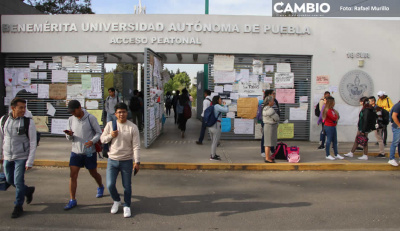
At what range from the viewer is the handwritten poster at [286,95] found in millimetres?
11078

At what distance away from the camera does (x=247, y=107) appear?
1102cm

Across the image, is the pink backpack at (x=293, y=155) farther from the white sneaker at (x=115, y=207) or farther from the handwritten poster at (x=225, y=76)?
the white sneaker at (x=115, y=207)

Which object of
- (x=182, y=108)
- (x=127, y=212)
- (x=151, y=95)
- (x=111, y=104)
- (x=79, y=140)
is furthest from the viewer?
(x=182, y=108)

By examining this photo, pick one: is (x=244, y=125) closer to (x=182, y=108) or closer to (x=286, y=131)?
(x=286, y=131)

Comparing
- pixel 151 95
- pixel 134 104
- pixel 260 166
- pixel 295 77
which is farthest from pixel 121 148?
pixel 134 104

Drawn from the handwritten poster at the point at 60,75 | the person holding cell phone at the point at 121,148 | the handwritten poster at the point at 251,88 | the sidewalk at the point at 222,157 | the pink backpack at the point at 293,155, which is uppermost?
the handwritten poster at the point at 60,75

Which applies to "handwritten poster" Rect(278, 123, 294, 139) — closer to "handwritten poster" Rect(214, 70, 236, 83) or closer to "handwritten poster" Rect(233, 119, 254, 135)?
"handwritten poster" Rect(233, 119, 254, 135)

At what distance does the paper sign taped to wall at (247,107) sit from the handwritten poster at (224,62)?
115 cm

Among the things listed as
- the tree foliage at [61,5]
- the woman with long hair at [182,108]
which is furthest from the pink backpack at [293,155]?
the tree foliage at [61,5]

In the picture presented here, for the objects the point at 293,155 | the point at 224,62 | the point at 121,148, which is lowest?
the point at 293,155

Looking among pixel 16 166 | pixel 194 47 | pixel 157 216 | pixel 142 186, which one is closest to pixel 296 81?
pixel 194 47

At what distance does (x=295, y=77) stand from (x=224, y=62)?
2.49 meters

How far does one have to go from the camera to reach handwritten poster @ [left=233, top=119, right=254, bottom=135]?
11.1 meters

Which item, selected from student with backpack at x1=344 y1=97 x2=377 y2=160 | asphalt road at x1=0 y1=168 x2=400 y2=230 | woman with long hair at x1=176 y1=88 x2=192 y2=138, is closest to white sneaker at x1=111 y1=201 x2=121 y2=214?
asphalt road at x1=0 y1=168 x2=400 y2=230
